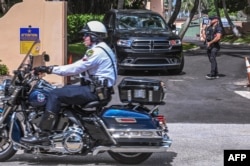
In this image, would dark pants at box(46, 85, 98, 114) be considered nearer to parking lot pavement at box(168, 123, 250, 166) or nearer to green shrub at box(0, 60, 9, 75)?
parking lot pavement at box(168, 123, 250, 166)

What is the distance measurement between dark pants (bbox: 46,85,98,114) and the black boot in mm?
75

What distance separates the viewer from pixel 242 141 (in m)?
8.38

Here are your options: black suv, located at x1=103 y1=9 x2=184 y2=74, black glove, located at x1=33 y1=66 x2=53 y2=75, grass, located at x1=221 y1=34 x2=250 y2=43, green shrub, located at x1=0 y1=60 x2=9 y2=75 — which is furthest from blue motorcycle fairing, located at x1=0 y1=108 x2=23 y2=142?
grass, located at x1=221 y1=34 x2=250 y2=43

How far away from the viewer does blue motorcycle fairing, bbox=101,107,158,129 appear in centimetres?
643

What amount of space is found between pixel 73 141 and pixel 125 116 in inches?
26.6

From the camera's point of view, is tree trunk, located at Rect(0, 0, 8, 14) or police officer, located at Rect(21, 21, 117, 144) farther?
tree trunk, located at Rect(0, 0, 8, 14)

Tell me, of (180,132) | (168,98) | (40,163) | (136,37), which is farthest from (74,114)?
(136,37)

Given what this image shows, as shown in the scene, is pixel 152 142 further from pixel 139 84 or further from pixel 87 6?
pixel 87 6

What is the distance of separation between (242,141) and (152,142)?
244cm

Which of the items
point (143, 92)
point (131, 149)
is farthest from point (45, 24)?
point (131, 149)

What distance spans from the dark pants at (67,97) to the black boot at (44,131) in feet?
0.25

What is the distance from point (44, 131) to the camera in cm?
648

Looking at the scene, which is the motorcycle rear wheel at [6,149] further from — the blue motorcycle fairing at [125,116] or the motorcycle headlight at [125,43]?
the motorcycle headlight at [125,43]

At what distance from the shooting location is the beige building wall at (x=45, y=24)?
14.0 metres
